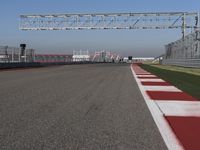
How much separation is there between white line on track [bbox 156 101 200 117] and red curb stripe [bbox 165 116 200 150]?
50 cm

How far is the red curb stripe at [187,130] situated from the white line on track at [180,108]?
50 centimetres

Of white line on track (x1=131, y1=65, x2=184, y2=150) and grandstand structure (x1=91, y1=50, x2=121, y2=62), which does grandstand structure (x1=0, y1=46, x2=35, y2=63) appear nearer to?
white line on track (x1=131, y1=65, x2=184, y2=150)

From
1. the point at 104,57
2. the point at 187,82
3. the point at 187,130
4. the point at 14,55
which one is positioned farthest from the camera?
the point at 104,57

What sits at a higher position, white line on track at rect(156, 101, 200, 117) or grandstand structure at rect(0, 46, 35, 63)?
grandstand structure at rect(0, 46, 35, 63)

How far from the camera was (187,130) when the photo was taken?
20.6 ft

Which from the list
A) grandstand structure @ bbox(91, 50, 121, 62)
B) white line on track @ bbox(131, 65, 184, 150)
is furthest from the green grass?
grandstand structure @ bbox(91, 50, 121, 62)

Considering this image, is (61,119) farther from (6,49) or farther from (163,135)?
(6,49)

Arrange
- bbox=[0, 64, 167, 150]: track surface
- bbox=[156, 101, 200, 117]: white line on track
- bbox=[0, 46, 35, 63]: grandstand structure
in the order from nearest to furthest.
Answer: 1. bbox=[0, 64, 167, 150]: track surface
2. bbox=[156, 101, 200, 117]: white line on track
3. bbox=[0, 46, 35, 63]: grandstand structure

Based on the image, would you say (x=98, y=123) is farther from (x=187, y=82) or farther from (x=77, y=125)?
(x=187, y=82)

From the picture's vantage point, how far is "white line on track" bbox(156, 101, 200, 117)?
8.04m

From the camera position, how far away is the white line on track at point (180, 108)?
8043mm

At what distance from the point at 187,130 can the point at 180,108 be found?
2524 millimetres

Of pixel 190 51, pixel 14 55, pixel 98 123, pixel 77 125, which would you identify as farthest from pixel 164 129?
pixel 14 55

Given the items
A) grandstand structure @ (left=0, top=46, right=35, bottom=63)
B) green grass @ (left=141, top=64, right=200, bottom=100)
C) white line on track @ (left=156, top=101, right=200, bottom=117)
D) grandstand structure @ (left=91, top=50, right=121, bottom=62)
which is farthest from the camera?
grandstand structure @ (left=91, top=50, right=121, bottom=62)
